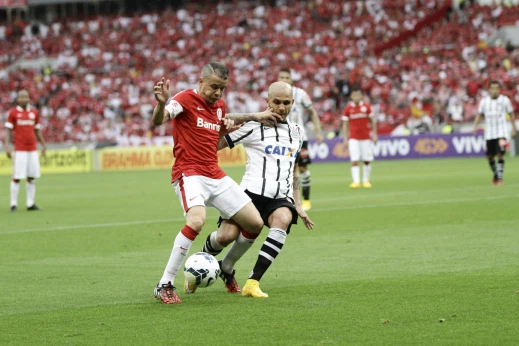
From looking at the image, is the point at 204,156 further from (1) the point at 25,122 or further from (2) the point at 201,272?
(1) the point at 25,122

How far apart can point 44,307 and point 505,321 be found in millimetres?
3671

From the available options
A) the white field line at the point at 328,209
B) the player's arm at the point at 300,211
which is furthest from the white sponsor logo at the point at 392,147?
the player's arm at the point at 300,211

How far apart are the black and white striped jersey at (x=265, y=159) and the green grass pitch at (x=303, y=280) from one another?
91 cm

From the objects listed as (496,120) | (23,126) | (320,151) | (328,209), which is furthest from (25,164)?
(320,151)

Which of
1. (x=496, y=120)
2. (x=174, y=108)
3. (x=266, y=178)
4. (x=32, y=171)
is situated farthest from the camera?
(x=496, y=120)

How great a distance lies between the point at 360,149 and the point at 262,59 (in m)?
26.6

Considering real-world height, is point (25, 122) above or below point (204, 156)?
above

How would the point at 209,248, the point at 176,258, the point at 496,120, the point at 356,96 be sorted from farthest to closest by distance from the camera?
1. the point at 356,96
2. the point at 496,120
3. the point at 209,248
4. the point at 176,258

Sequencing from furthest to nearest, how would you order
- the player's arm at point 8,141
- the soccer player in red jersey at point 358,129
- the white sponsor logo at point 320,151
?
the white sponsor logo at point 320,151
the soccer player in red jersey at point 358,129
the player's arm at point 8,141

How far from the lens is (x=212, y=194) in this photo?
826 centimetres

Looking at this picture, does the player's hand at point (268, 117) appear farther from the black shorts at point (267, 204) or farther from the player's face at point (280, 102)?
the black shorts at point (267, 204)

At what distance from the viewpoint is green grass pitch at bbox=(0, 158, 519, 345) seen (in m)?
6.39

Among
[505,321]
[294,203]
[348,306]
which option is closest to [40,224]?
[294,203]

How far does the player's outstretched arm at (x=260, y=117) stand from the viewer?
8445 millimetres
